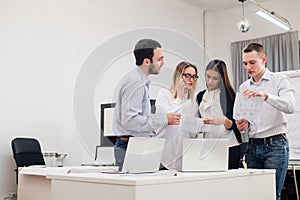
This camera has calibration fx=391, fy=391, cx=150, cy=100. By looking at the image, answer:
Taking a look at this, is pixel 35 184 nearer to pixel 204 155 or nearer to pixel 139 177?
pixel 204 155

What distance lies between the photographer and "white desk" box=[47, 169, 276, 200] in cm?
126

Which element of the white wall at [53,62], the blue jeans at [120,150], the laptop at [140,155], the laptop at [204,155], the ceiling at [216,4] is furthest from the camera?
the ceiling at [216,4]

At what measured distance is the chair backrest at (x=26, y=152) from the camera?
11.7 ft

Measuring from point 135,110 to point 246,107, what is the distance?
2.31 ft

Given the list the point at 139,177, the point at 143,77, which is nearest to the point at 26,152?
the point at 143,77

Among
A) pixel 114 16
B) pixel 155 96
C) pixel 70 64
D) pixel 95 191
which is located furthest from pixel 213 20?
pixel 95 191

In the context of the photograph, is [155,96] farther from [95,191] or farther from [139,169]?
[95,191]

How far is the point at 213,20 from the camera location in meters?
6.46

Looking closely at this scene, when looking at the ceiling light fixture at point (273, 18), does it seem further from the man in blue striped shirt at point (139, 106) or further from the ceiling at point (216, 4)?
the man in blue striped shirt at point (139, 106)

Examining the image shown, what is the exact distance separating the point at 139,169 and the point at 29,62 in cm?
281

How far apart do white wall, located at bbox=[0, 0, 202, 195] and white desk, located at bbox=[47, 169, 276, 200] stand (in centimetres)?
195

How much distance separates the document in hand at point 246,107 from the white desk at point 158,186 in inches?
17.8

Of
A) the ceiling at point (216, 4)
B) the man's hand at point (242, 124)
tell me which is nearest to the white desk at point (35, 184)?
the man's hand at point (242, 124)

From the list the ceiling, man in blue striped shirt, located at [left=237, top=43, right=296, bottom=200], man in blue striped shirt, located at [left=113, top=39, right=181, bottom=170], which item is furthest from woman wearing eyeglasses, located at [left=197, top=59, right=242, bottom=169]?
the ceiling
